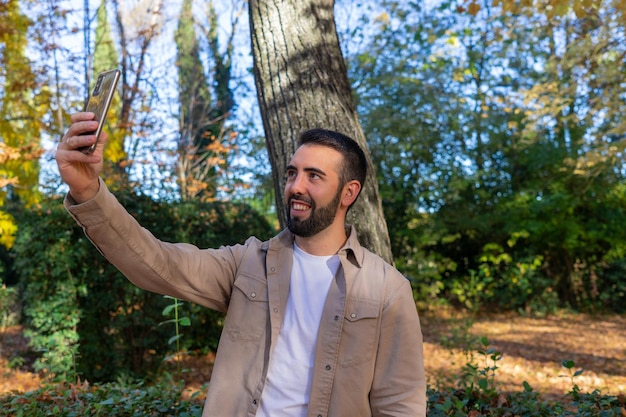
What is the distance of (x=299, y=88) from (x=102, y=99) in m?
1.90

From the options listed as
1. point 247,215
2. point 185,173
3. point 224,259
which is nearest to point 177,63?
point 185,173

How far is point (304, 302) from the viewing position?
2.36m

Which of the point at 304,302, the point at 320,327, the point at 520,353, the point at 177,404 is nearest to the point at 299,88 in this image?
the point at 304,302

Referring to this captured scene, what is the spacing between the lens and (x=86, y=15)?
1055 centimetres

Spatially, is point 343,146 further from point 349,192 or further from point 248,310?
point 248,310

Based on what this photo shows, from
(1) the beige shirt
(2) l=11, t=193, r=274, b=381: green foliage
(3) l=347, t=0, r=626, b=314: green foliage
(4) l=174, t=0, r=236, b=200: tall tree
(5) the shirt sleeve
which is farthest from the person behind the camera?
(4) l=174, t=0, r=236, b=200: tall tree

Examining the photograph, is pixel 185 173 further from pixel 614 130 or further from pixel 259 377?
pixel 259 377

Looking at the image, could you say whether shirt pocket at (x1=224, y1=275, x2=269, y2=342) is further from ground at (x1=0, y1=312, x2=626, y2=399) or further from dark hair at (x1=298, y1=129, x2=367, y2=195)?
ground at (x1=0, y1=312, x2=626, y2=399)

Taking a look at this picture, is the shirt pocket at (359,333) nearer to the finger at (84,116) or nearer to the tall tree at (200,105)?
the finger at (84,116)

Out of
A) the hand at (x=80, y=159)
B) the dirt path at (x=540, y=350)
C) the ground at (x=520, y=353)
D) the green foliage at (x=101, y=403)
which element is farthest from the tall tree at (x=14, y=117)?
the hand at (x=80, y=159)

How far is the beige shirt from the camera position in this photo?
2.20m

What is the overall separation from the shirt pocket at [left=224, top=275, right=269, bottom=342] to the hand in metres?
0.69

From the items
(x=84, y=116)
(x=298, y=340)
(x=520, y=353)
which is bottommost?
(x=520, y=353)

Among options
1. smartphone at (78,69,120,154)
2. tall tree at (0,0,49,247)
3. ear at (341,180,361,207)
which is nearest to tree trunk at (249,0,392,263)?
ear at (341,180,361,207)
